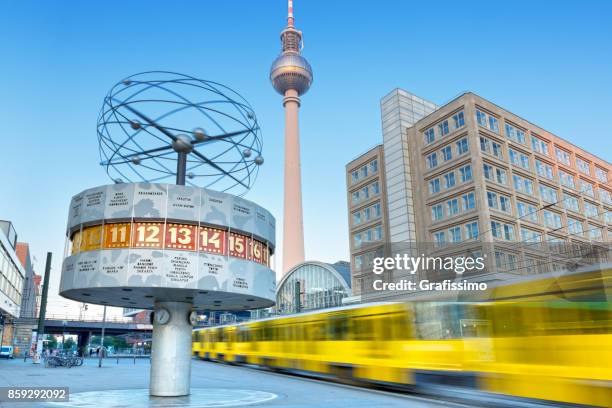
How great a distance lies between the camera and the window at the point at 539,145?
52406mm

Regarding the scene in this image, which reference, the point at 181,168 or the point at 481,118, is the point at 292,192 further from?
the point at 181,168

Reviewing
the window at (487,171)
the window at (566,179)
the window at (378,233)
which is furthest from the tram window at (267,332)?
the window at (566,179)

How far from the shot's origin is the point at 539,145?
53312mm

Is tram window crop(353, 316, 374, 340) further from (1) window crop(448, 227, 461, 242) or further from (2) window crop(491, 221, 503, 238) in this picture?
(1) window crop(448, 227, 461, 242)

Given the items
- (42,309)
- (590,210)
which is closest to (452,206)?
(590,210)

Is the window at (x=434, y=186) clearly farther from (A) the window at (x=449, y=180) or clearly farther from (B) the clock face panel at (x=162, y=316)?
(B) the clock face panel at (x=162, y=316)

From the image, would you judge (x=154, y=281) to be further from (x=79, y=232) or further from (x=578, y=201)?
(x=578, y=201)

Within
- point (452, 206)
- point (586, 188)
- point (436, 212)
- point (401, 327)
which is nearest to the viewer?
point (401, 327)

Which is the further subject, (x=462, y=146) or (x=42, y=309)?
(x=462, y=146)

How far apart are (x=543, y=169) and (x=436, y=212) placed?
13492mm

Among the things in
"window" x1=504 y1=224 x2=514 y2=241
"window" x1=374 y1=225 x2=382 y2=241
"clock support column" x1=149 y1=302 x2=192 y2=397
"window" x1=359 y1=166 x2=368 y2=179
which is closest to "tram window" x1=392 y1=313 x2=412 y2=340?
"clock support column" x1=149 y1=302 x2=192 y2=397

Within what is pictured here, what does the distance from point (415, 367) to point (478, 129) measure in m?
32.0

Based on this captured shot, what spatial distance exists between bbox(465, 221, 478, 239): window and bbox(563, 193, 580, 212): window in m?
16.2

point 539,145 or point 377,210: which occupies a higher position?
point 539,145
